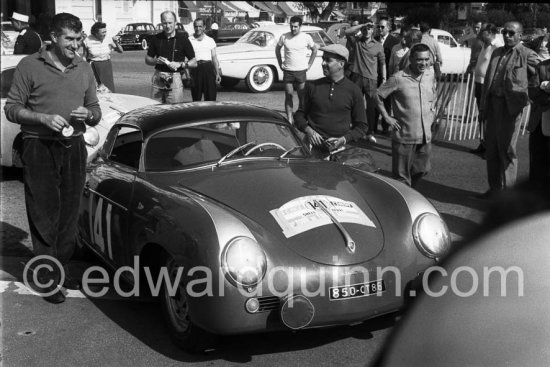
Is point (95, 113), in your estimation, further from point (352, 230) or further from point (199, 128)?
point (352, 230)

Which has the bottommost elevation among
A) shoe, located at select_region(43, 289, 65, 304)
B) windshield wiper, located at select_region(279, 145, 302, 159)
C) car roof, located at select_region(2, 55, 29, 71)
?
shoe, located at select_region(43, 289, 65, 304)

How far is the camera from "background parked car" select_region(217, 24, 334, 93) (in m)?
18.8

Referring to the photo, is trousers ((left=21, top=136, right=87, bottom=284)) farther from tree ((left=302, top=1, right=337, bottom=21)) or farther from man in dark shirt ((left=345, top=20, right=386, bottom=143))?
tree ((left=302, top=1, right=337, bottom=21))

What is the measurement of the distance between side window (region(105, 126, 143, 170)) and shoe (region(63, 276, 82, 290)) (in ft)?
3.03

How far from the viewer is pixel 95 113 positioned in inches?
211

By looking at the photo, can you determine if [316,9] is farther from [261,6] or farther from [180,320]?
[180,320]

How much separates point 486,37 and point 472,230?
10717 mm

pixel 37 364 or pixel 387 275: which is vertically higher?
pixel 387 275

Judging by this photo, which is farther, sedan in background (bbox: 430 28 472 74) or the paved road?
sedan in background (bbox: 430 28 472 74)

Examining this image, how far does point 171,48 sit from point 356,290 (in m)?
6.65

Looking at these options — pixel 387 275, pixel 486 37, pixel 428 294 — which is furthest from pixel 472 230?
pixel 486 37

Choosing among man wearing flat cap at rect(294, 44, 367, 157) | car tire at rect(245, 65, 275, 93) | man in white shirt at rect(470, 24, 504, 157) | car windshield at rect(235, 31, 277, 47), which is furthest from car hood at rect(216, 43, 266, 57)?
man wearing flat cap at rect(294, 44, 367, 157)

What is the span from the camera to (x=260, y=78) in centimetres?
1909

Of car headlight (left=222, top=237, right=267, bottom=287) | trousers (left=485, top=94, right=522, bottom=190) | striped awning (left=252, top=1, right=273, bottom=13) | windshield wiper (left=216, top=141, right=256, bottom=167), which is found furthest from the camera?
striped awning (left=252, top=1, right=273, bottom=13)
